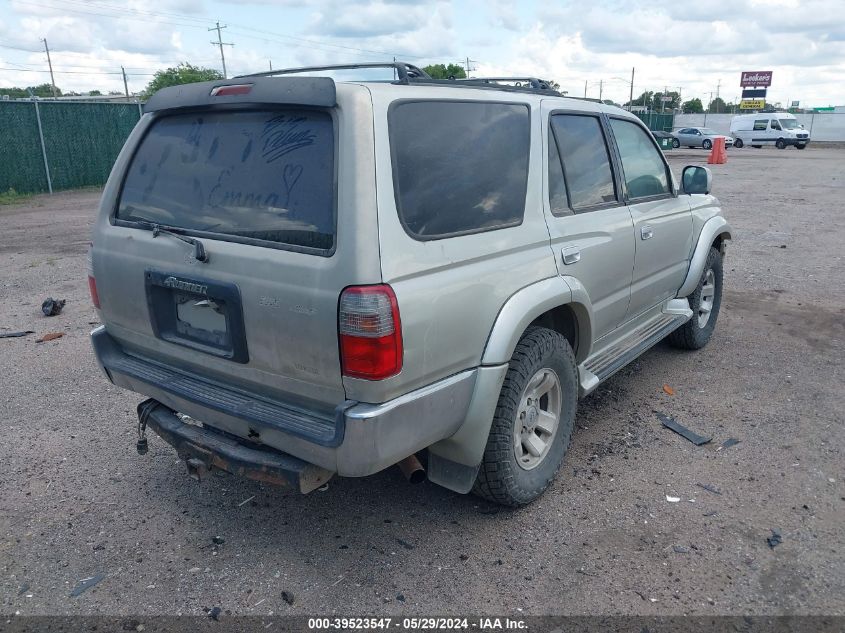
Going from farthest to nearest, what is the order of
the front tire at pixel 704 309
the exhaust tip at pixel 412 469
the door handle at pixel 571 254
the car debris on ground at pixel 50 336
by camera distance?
1. the car debris on ground at pixel 50 336
2. the front tire at pixel 704 309
3. the door handle at pixel 571 254
4. the exhaust tip at pixel 412 469

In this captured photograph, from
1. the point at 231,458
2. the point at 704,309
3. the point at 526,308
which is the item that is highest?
the point at 526,308

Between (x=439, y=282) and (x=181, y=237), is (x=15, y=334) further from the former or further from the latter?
(x=439, y=282)

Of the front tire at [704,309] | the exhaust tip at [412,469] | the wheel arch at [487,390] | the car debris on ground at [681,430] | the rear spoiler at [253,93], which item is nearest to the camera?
the rear spoiler at [253,93]

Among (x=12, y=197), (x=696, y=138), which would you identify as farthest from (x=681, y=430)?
(x=696, y=138)

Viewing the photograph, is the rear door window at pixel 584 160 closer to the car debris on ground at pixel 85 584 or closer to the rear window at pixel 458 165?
the rear window at pixel 458 165

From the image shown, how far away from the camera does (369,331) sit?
8.03ft

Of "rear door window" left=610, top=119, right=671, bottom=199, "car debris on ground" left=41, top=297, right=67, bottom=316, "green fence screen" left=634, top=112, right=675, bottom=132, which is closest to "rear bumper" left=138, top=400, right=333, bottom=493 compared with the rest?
"rear door window" left=610, top=119, right=671, bottom=199

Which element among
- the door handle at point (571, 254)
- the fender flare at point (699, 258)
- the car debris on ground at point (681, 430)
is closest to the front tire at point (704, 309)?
the fender flare at point (699, 258)

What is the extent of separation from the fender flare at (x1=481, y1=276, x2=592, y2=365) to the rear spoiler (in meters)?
1.16

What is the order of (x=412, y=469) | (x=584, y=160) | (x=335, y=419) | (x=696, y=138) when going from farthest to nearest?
(x=696, y=138), (x=584, y=160), (x=412, y=469), (x=335, y=419)

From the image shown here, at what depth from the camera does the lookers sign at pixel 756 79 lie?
74188 mm

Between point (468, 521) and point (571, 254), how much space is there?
1446mm

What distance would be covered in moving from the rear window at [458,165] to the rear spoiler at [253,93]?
287 mm

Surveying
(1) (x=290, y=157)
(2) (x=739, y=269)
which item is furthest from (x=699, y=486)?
(2) (x=739, y=269)
